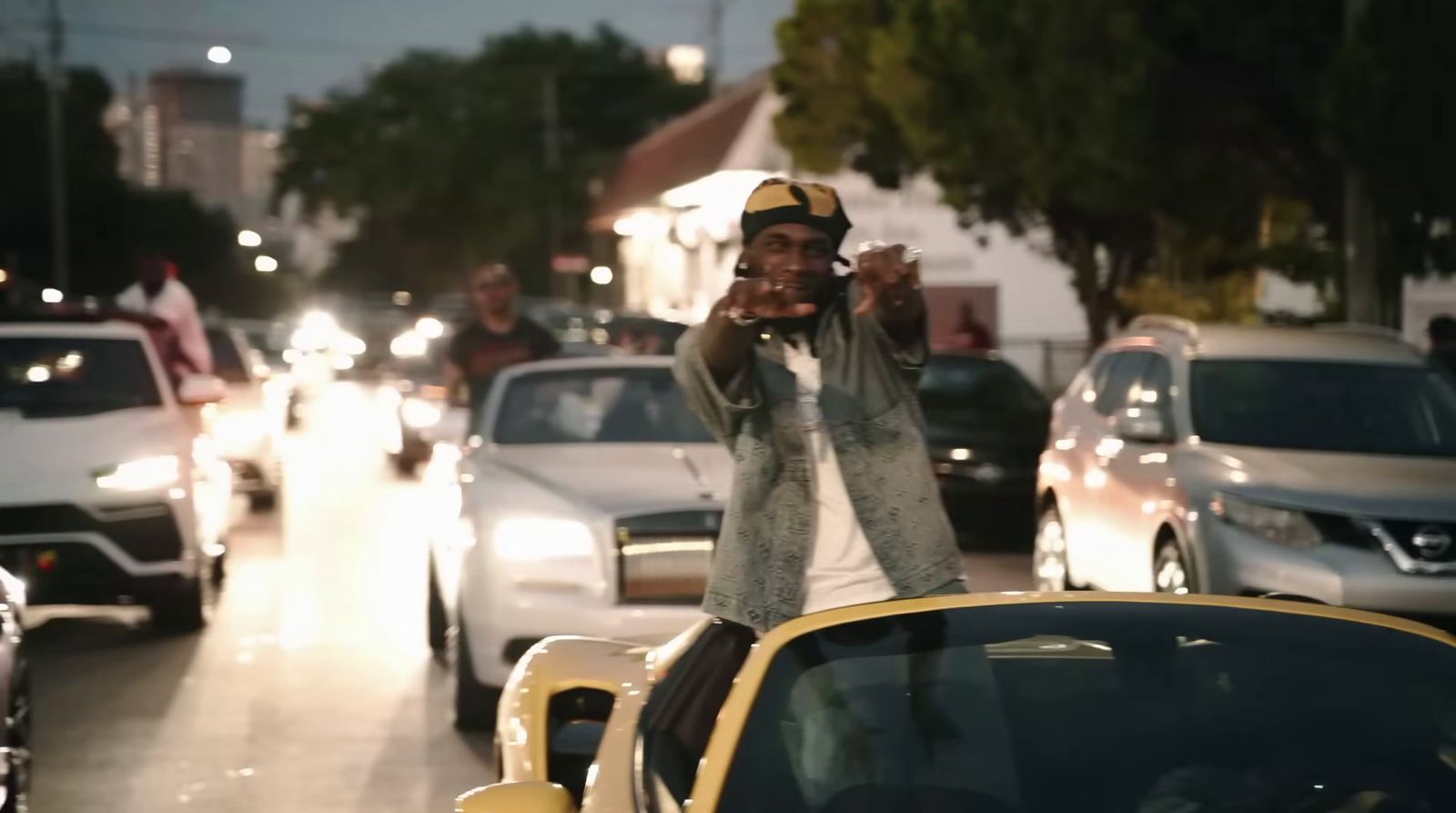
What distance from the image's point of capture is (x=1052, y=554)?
556 inches

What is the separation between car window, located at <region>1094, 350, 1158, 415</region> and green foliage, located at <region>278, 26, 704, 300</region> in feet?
210

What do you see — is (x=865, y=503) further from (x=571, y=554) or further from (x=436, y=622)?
(x=436, y=622)

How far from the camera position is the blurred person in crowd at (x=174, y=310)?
16.9 m

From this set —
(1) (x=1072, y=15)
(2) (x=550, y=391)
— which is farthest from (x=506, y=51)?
(2) (x=550, y=391)

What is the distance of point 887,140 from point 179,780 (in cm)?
2377

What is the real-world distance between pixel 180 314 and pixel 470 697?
7.93 meters

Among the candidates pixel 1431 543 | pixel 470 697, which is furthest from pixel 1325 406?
pixel 470 697

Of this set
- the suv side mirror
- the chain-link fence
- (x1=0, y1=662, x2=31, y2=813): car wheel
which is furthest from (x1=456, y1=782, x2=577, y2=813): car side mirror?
the chain-link fence

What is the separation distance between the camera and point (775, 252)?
543cm

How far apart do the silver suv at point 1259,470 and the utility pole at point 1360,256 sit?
17.9ft

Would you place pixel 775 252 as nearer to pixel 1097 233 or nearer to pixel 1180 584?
pixel 1180 584

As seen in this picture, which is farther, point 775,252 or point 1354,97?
point 1354,97

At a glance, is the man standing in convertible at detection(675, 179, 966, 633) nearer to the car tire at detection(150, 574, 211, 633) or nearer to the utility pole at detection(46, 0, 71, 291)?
the car tire at detection(150, 574, 211, 633)

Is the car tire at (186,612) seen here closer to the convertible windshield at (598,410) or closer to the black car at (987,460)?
the convertible windshield at (598,410)
